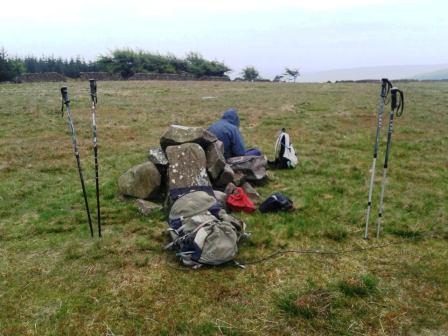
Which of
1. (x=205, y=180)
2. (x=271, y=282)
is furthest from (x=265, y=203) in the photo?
(x=271, y=282)

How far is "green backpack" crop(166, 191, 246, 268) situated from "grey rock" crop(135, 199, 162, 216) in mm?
1084

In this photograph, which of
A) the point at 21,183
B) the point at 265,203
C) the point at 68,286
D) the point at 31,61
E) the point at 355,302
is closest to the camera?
the point at 355,302

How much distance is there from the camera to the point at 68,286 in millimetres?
5820

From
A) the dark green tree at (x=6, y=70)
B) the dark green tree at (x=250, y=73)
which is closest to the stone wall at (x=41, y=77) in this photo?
the dark green tree at (x=6, y=70)

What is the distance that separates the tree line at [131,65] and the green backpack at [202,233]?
56386 millimetres

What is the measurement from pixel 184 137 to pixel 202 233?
3599mm

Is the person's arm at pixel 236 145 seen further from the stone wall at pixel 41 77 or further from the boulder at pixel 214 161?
the stone wall at pixel 41 77

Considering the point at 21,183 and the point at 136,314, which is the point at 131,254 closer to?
the point at 136,314

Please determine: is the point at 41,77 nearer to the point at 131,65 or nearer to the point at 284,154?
the point at 131,65

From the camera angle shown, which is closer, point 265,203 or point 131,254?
point 131,254

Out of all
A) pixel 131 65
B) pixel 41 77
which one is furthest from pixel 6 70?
pixel 131 65

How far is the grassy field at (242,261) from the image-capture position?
506 centimetres

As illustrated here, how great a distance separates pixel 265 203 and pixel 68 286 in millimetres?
4279

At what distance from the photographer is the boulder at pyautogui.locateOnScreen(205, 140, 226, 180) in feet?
30.0
